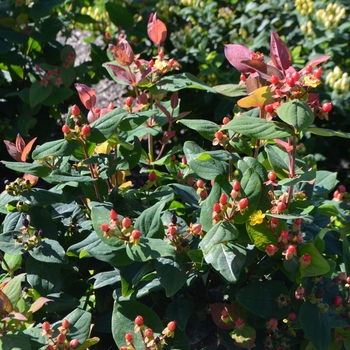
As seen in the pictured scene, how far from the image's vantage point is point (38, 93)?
7.89 feet

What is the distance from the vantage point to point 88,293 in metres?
1.74

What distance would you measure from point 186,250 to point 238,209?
0.64 feet

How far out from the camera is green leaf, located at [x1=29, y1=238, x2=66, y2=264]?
146 centimetres

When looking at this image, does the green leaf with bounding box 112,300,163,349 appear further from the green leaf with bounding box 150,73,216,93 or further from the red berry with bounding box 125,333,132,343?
the green leaf with bounding box 150,73,216,93

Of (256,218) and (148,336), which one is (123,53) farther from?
(148,336)

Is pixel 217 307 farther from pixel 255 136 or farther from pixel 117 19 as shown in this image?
pixel 117 19

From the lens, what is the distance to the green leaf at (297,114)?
126 cm

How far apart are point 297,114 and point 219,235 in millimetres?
321

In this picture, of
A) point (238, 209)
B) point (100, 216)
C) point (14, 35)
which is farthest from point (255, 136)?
point (14, 35)

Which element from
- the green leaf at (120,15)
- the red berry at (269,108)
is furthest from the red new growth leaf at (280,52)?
the green leaf at (120,15)

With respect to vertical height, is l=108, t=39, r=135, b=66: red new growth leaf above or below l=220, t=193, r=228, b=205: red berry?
above

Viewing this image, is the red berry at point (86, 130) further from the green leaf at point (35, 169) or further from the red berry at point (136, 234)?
the red berry at point (136, 234)

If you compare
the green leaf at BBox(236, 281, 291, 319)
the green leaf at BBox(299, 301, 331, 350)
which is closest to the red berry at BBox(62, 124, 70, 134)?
the green leaf at BBox(236, 281, 291, 319)

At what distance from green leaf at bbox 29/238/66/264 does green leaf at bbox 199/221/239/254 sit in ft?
1.22
